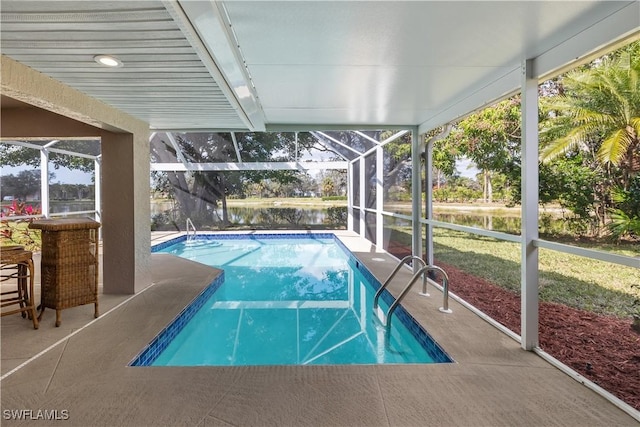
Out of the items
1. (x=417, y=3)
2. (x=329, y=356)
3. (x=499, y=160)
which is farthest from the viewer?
(x=499, y=160)

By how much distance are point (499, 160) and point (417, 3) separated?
5827 mm

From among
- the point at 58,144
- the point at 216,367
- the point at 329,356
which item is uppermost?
the point at 58,144

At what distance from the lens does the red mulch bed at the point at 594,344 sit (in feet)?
11.2

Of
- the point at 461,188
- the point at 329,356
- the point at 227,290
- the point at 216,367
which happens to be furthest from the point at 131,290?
the point at 461,188

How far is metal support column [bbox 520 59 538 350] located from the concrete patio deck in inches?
12.1

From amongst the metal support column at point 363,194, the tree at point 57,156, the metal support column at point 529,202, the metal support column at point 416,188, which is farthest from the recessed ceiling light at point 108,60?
the metal support column at point 363,194

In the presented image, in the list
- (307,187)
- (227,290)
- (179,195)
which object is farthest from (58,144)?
(307,187)

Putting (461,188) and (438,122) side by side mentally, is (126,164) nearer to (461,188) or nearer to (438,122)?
(438,122)

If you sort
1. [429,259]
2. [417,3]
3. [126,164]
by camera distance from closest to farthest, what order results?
[417,3] < [126,164] < [429,259]

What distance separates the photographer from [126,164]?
173 inches

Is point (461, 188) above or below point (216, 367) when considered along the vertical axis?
above

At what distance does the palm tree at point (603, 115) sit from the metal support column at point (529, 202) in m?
1.51

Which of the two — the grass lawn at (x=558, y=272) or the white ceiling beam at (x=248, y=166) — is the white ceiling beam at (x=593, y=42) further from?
the white ceiling beam at (x=248, y=166)

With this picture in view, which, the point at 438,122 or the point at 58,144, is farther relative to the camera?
the point at 58,144
